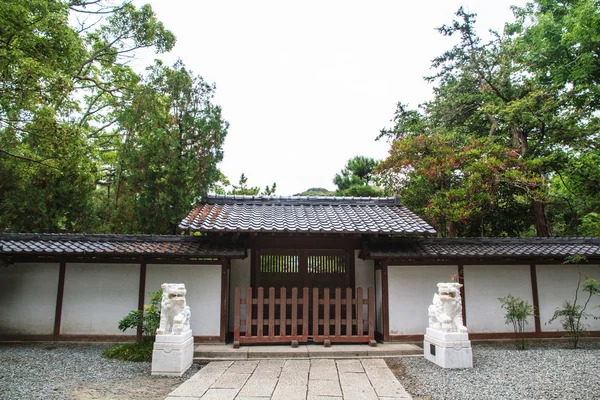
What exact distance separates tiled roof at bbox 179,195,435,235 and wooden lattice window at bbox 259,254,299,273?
105 cm

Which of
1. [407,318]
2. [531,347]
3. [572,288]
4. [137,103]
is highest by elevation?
[137,103]

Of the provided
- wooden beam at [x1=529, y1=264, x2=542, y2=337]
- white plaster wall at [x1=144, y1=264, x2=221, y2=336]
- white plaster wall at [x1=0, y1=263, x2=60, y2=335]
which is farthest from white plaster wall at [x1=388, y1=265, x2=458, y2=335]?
white plaster wall at [x1=0, y1=263, x2=60, y2=335]

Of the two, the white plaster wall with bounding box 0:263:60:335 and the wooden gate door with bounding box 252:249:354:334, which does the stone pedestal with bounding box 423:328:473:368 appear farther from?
the white plaster wall with bounding box 0:263:60:335

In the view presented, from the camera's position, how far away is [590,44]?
13055 millimetres

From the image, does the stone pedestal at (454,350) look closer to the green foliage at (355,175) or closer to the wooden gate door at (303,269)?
the wooden gate door at (303,269)

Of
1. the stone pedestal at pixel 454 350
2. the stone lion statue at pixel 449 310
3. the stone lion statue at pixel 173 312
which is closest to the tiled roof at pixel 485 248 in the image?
the stone lion statue at pixel 449 310

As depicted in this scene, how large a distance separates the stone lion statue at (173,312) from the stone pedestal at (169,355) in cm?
16

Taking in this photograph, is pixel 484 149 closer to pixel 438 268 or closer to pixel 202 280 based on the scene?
pixel 438 268

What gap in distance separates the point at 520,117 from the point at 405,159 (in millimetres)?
4583

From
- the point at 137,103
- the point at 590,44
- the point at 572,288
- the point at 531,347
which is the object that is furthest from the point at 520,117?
the point at 137,103

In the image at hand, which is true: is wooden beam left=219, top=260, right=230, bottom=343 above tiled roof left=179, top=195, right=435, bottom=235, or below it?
below

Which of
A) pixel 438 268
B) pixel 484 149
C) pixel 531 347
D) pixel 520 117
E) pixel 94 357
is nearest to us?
pixel 94 357

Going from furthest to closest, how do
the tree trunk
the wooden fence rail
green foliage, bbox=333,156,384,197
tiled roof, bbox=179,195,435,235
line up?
1. green foliage, bbox=333,156,384,197
2. the tree trunk
3. tiled roof, bbox=179,195,435,235
4. the wooden fence rail

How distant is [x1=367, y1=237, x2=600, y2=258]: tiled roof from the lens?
8.21 meters
